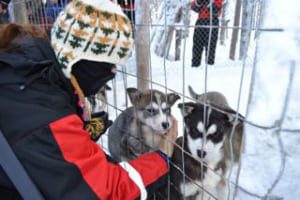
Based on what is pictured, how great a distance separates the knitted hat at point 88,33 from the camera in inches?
46.3

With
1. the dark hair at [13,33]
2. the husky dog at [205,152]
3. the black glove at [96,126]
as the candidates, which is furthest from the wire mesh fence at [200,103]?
the dark hair at [13,33]

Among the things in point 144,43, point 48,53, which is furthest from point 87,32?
point 144,43

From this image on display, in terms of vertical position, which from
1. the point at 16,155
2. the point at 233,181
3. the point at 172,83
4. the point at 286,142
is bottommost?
the point at 172,83

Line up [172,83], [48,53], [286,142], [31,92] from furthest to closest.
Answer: [172,83] < [48,53] < [31,92] < [286,142]

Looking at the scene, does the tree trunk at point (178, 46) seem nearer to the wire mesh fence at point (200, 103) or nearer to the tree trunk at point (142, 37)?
the wire mesh fence at point (200, 103)

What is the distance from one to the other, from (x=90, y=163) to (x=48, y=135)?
21 centimetres

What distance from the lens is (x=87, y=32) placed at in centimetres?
117

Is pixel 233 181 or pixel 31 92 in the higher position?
pixel 31 92

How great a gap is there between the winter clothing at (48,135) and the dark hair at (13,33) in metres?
0.13

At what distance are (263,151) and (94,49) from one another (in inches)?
31.2

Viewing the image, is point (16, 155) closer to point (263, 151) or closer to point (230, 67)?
point (263, 151)

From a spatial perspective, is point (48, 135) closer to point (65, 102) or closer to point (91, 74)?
point (65, 102)

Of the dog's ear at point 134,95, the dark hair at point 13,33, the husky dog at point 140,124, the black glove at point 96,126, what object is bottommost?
the husky dog at point 140,124

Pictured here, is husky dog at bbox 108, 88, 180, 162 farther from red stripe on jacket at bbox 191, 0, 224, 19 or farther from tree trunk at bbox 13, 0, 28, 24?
red stripe on jacket at bbox 191, 0, 224, 19
